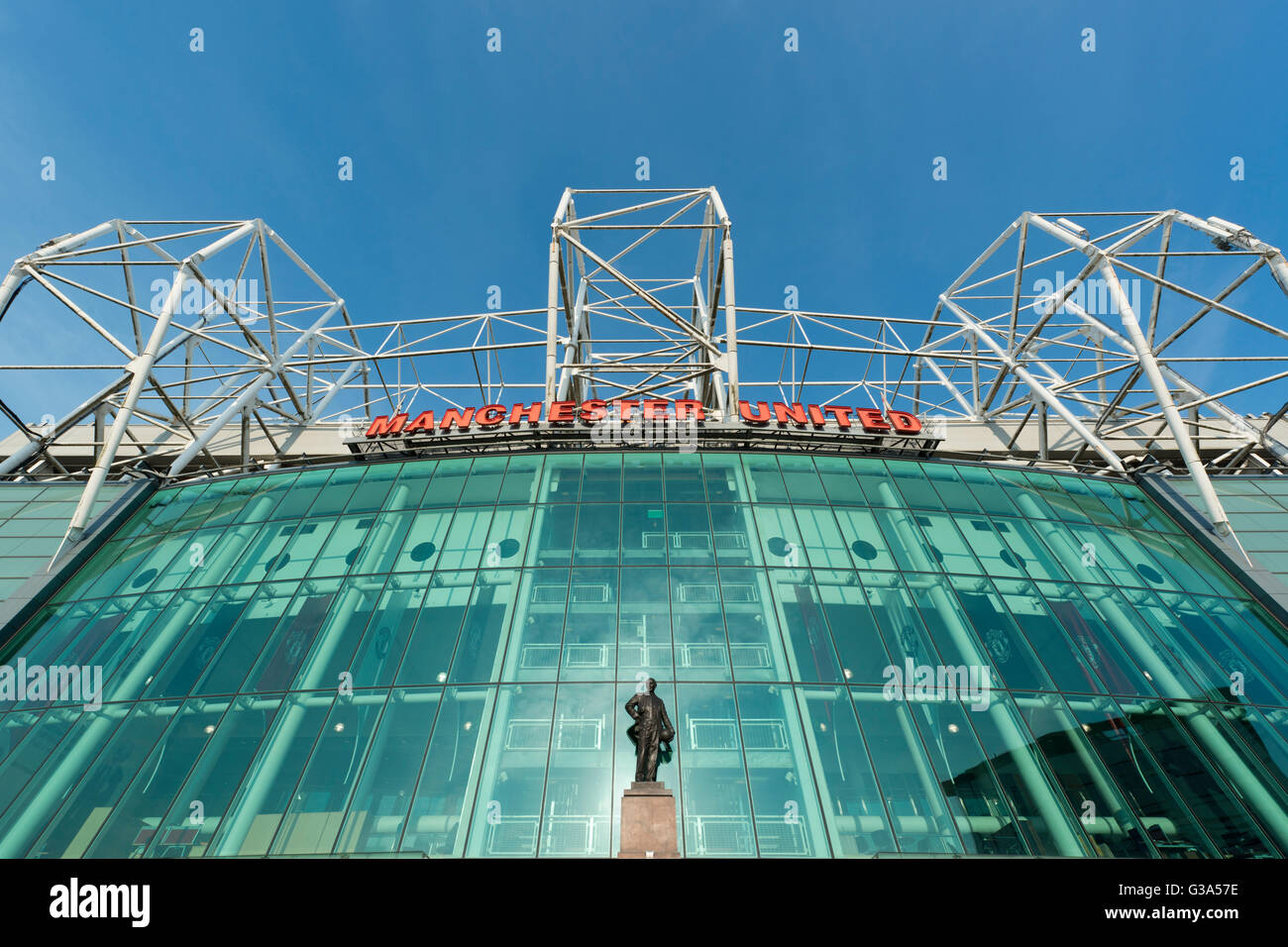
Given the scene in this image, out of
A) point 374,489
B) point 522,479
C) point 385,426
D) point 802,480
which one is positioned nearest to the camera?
point 802,480

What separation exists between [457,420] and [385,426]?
10.5 feet

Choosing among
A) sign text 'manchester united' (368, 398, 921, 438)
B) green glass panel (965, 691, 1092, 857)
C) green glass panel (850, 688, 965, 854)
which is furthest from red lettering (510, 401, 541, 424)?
green glass panel (965, 691, 1092, 857)

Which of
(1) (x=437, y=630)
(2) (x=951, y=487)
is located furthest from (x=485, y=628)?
(2) (x=951, y=487)

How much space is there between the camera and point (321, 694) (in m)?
19.6

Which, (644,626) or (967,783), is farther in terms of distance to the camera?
(644,626)

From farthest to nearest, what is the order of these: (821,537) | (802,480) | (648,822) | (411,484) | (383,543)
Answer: (411,484) → (802,480) → (383,543) → (821,537) → (648,822)

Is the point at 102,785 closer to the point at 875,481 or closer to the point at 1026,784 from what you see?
the point at 1026,784

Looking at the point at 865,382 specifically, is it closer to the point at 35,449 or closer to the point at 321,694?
the point at 321,694

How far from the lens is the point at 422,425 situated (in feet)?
99.6

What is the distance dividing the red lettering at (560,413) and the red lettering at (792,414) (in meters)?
9.14

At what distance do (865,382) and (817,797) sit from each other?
38697 millimetres

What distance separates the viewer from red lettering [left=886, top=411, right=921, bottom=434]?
29.6 metres

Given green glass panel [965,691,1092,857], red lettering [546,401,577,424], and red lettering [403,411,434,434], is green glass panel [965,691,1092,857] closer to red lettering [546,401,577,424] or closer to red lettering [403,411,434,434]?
red lettering [546,401,577,424]
